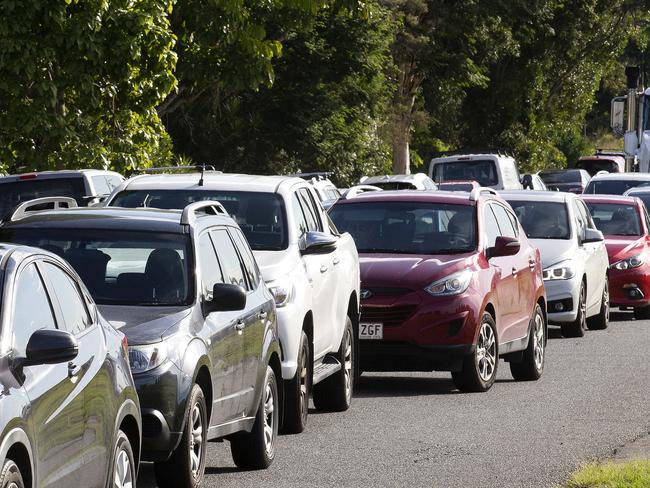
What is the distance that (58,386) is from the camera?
6672 millimetres

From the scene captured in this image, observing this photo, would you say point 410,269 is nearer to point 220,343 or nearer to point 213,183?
point 213,183

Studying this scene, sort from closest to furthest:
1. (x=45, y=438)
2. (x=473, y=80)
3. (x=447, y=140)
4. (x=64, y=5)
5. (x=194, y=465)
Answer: (x=45, y=438) → (x=194, y=465) → (x=64, y=5) → (x=473, y=80) → (x=447, y=140)

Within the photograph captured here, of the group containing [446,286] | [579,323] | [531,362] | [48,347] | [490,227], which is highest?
[48,347]

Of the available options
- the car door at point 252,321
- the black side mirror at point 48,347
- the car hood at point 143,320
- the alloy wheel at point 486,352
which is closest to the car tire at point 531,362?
the alloy wheel at point 486,352

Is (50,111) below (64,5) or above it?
below

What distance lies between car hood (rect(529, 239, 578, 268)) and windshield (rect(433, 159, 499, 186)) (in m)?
16.7

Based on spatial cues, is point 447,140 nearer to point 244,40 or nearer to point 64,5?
point 244,40

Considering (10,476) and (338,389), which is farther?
(338,389)

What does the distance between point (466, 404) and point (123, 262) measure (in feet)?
15.5

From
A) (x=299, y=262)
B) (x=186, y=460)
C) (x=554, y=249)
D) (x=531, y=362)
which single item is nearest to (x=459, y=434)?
(x=299, y=262)

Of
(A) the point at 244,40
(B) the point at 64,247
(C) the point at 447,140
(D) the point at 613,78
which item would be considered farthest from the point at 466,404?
(D) the point at 613,78

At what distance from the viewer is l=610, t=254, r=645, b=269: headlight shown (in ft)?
79.9

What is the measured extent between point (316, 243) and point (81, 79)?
12044 millimetres

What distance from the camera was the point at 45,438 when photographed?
6.38 metres
